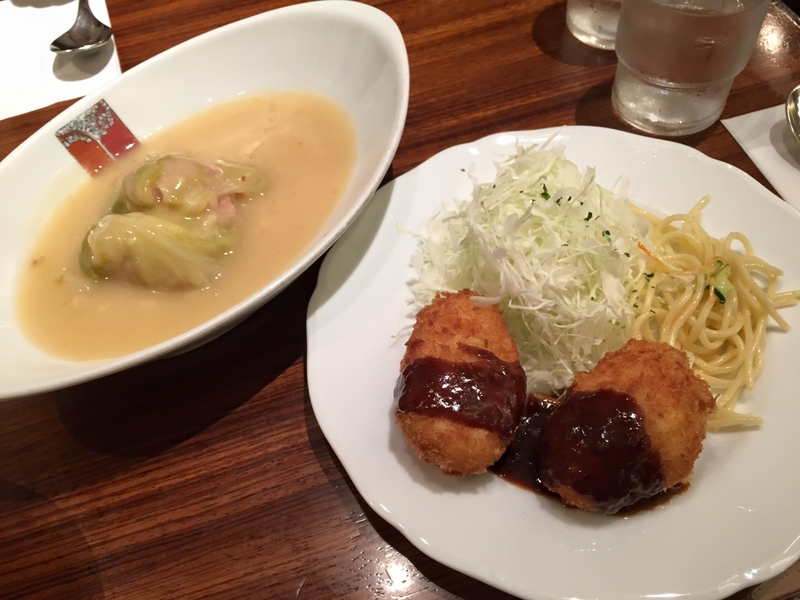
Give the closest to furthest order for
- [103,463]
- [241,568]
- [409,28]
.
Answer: [241,568]
[103,463]
[409,28]

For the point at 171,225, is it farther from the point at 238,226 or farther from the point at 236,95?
the point at 236,95

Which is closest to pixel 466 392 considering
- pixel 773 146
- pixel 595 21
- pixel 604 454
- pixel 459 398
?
pixel 459 398

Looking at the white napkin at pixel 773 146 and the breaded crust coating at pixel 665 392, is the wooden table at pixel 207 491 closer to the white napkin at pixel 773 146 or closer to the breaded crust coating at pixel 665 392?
the white napkin at pixel 773 146

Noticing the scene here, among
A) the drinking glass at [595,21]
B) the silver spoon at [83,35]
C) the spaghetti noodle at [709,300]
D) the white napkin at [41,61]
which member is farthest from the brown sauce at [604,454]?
the silver spoon at [83,35]

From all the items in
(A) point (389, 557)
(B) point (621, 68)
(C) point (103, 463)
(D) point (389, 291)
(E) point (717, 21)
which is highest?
(E) point (717, 21)

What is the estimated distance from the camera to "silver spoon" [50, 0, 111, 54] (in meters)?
2.81

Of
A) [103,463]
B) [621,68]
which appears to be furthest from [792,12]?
[103,463]

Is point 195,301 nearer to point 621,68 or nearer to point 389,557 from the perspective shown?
Answer: point 389,557

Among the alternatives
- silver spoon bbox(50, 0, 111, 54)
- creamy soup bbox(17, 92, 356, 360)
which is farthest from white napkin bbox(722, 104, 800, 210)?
silver spoon bbox(50, 0, 111, 54)

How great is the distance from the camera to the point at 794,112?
222 centimetres

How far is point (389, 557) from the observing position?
147cm

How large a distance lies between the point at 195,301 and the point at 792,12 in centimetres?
298

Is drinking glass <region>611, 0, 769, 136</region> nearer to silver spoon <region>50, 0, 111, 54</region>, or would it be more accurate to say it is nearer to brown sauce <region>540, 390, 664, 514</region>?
brown sauce <region>540, 390, 664, 514</region>

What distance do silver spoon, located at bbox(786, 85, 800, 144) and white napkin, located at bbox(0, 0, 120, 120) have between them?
3.02 meters
